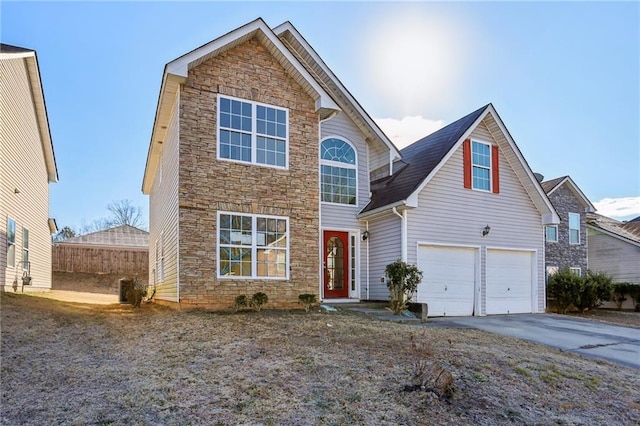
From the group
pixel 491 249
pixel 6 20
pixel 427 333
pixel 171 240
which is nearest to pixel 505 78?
pixel 491 249

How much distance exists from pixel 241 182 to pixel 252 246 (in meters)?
1.61

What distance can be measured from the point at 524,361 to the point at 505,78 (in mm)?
9810

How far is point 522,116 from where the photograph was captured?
629 inches

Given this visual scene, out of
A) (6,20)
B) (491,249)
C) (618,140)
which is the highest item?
(6,20)

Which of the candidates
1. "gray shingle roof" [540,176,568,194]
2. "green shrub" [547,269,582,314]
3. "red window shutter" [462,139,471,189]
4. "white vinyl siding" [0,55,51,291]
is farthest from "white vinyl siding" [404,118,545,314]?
"white vinyl siding" [0,55,51,291]

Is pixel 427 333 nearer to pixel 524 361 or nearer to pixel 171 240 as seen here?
pixel 524 361

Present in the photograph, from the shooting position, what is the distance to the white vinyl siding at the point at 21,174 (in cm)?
1265

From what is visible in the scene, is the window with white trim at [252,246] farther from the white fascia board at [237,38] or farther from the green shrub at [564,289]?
the green shrub at [564,289]

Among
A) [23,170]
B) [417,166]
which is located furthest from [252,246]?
[23,170]

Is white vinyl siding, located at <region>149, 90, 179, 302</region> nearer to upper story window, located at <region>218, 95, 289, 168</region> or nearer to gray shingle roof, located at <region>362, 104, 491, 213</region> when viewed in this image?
upper story window, located at <region>218, 95, 289, 168</region>

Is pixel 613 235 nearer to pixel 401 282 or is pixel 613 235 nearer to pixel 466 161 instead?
pixel 466 161

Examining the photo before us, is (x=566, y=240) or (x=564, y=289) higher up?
(x=566, y=240)

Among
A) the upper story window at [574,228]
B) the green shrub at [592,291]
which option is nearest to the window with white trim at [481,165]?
the green shrub at [592,291]

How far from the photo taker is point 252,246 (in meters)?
10.9
